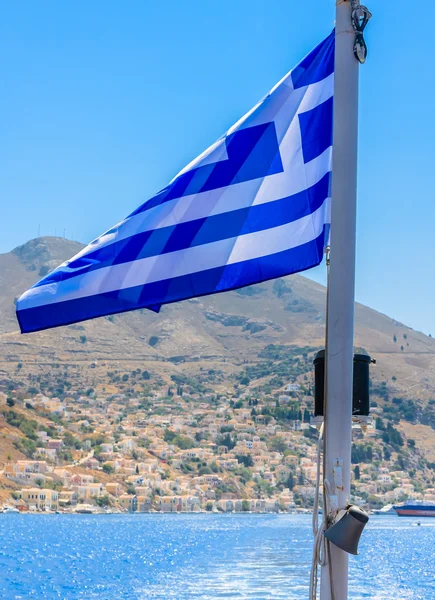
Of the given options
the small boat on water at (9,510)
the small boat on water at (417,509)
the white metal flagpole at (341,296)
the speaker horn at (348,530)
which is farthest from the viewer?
the small boat on water at (417,509)

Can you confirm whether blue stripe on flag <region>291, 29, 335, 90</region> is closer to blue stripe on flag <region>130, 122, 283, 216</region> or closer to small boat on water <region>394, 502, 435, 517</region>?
blue stripe on flag <region>130, 122, 283, 216</region>

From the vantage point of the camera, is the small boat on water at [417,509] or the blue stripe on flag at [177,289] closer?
the blue stripe on flag at [177,289]

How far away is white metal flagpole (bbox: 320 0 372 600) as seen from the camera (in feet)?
12.9

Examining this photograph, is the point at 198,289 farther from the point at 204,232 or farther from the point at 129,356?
the point at 129,356

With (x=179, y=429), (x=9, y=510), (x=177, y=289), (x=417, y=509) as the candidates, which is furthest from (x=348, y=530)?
(x=179, y=429)

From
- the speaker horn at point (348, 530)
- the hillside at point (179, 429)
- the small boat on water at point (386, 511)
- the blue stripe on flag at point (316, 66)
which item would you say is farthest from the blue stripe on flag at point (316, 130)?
the small boat on water at point (386, 511)

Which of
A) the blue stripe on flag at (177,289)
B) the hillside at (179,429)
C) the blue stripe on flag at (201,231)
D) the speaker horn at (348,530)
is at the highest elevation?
the hillside at (179,429)

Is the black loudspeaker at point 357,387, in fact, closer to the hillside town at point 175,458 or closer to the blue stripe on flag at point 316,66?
the blue stripe on flag at point 316,66

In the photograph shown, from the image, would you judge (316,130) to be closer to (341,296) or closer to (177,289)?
(177,289)

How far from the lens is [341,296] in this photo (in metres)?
4.03

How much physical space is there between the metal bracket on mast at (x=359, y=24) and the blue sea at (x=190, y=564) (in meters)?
34.7

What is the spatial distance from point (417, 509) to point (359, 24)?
14567 cm

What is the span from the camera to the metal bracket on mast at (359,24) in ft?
13.5

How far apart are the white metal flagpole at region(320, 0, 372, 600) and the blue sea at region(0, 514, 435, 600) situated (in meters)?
34.4
